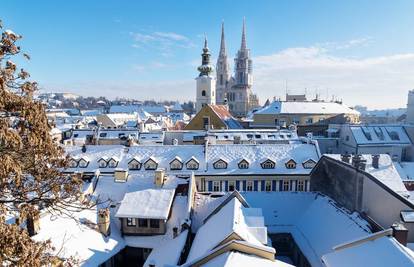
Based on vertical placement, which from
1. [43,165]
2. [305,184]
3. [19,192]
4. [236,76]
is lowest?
[305,184]

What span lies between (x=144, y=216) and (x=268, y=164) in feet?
52.8

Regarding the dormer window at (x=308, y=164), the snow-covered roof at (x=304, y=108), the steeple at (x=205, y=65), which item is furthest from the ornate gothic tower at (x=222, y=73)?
the dormer window at (x=308, y=164)

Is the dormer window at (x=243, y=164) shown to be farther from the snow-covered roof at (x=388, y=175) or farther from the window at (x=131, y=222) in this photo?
the window at (x=131, y=222)

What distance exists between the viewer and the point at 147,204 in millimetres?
23641

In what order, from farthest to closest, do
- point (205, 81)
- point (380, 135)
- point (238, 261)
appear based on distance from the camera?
point (205, 81), point (380, 135), point (238, 261)

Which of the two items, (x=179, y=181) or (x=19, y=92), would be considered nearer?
(x=19, y=92)

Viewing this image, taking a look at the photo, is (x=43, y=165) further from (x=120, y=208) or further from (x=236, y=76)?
(x=236, y=76)

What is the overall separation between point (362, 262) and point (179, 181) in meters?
15.6

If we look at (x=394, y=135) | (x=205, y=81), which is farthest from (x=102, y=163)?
(x=394, y=135)

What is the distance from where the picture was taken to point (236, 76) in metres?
125

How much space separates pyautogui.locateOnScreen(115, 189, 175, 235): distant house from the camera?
22.7 m

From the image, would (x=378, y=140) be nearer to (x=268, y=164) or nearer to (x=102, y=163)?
(x=268, y=164)

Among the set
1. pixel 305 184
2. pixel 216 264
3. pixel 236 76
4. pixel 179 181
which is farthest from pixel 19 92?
pixel 236 76

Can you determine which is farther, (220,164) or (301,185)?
(301,185)
